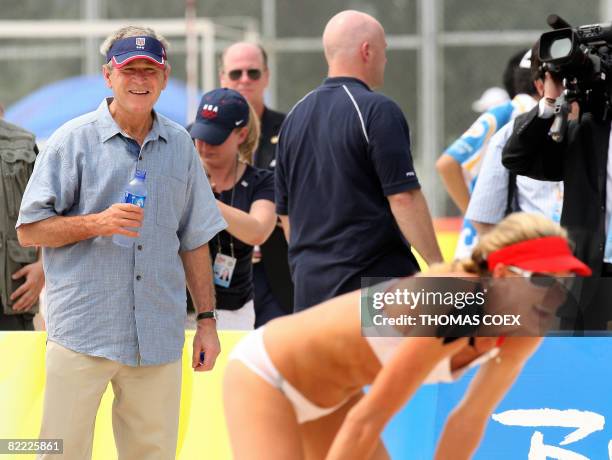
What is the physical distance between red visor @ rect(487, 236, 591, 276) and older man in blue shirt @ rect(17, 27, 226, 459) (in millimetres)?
1426

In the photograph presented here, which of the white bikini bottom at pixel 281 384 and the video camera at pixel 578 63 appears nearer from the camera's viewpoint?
the white bikini bottom at pixel 281 384

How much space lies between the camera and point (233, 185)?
5645 millimetres

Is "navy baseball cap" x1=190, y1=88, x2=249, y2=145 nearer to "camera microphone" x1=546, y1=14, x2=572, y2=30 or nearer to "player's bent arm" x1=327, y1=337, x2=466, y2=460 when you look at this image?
"camera microphone" x1=546, y1=14, x2=572, y2=30

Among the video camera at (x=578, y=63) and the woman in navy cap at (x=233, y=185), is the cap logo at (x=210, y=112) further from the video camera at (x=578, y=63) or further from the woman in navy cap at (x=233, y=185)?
the video camera at (x=578, y=63)

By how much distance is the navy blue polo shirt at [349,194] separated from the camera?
4434mm

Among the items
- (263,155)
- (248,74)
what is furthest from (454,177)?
(248,74)

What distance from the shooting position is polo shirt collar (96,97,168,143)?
13.9ft

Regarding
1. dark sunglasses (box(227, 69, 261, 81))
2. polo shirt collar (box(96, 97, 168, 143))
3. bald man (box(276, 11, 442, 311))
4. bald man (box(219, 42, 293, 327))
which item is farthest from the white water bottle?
dark sunglasses (box(227, 69, 261, 81))

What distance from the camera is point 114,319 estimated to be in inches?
165

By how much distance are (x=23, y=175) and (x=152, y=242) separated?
127cm

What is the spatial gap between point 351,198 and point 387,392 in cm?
144

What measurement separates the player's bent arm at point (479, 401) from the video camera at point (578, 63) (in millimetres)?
1183

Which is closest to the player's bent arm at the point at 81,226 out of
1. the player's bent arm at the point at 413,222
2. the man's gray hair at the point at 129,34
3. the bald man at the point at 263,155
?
the man's gray hair at the point at 129,34

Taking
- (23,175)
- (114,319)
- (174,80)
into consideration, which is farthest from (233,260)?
(174,80)
